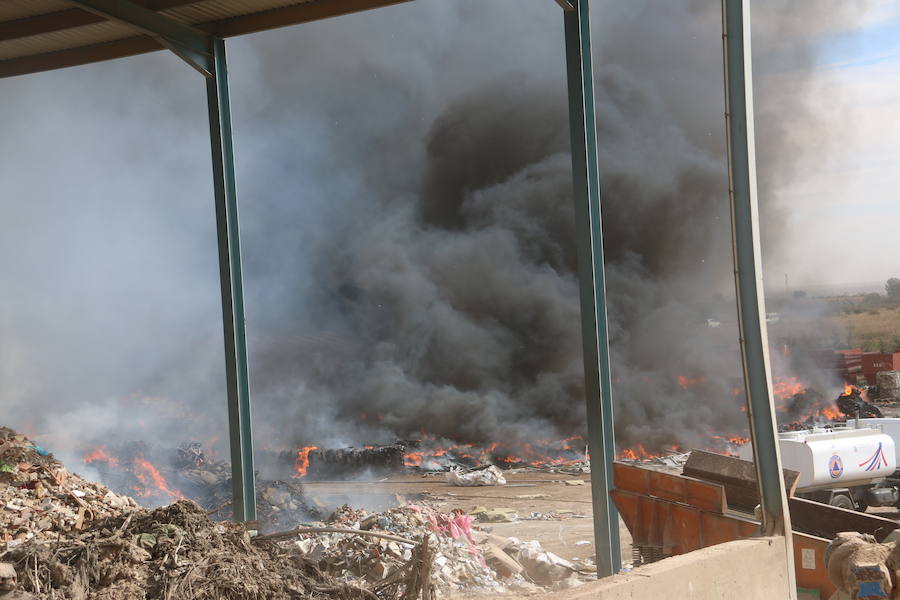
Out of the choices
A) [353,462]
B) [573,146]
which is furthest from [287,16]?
[353,462]

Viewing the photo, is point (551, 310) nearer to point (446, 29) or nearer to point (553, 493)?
point (553, 493)

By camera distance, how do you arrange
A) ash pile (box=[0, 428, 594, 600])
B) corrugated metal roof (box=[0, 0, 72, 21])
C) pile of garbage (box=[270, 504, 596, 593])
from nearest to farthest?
1. ash pile (box=[0, 428, 594, 600])
2. pile of garbage (box=[270, 504, 596, 593])
3. corrugated metal roof (box=[0, 0, 72, 21])

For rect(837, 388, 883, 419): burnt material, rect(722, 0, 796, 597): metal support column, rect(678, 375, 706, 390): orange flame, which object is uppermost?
rect(722, 0, 796, 597): metal support column

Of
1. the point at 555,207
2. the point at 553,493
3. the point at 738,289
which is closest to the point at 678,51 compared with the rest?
the point at 555,207

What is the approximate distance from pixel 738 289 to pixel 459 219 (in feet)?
60.3

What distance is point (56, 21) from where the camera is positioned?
937 centimetres

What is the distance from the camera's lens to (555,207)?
23.1 metres

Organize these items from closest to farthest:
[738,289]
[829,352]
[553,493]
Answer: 1. [738,289]
2. [553,493]
3. [829,352]

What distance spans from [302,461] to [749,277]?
1789 cm

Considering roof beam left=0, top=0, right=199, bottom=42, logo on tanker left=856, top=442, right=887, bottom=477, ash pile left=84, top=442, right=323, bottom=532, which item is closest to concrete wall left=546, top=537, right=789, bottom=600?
logo on tanker left=856, top=442, right=887, bottom=477

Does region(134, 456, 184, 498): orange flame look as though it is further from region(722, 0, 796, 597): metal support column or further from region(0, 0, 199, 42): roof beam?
region(722, 0, 796, 597): metal support column

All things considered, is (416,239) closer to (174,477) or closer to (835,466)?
(174,477)

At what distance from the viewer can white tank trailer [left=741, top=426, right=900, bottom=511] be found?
36.1 ft

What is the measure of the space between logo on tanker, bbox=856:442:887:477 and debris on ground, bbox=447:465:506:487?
840cm
